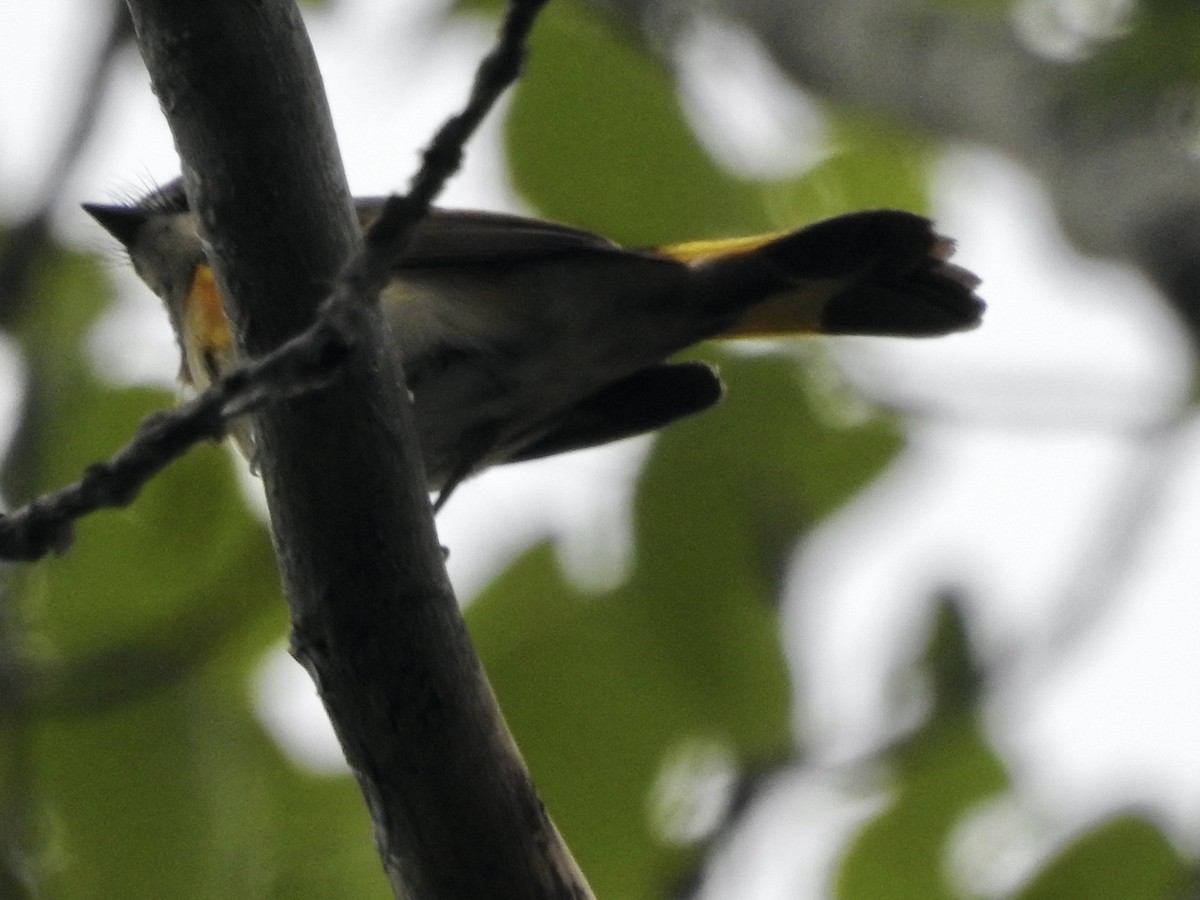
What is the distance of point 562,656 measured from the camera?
9.38ft

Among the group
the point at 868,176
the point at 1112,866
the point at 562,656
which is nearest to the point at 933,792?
the point at 1112,866

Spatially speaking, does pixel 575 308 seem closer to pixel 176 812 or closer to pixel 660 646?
pixel 660 646

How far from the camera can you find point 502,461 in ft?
12.5

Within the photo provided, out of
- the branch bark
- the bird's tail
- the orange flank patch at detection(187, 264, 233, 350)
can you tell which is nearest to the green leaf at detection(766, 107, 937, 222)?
the bird's tail

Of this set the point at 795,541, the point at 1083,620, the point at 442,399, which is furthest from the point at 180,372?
the point at 1083,620

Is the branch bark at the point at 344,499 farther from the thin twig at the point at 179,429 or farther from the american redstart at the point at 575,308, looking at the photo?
the american redstart at the point at 575,308

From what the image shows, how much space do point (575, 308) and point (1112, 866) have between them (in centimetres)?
160

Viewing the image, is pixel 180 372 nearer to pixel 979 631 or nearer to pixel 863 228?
pixel 863 228

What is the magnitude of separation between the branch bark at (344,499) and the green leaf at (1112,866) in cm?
105

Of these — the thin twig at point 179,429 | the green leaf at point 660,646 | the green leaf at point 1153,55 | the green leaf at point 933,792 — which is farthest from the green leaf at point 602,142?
the thin twig at point 179,429

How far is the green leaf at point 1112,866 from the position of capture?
268 centimetres

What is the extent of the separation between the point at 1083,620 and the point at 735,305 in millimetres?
1132

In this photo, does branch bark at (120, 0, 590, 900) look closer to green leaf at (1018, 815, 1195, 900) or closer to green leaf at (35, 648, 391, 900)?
green leaf at (35, 648, 391, 900)

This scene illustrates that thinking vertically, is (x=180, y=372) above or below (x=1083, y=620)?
above
